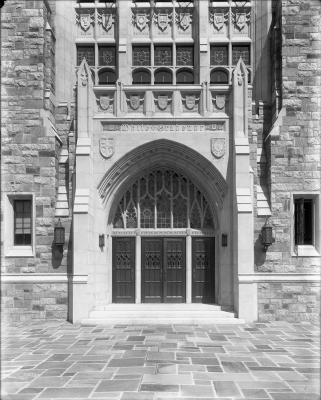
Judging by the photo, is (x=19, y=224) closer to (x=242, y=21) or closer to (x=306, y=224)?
(x=306, y=224)

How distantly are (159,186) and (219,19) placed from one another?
5.50 meters

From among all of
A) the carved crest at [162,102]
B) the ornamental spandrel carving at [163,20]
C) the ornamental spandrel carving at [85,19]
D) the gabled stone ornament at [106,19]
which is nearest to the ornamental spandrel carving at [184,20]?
the ornamental spandrel carving at [163,20]

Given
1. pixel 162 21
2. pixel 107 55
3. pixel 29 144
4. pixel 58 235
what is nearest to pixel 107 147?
pixel 29 144

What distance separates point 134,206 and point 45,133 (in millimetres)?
3225

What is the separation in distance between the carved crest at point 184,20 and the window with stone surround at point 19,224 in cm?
690

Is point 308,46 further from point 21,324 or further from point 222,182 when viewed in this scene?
point 21,324

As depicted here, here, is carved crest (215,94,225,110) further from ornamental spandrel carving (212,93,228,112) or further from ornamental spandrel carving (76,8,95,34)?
ornamental spandrel carving (76,8,95,34)

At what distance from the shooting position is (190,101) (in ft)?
42.9

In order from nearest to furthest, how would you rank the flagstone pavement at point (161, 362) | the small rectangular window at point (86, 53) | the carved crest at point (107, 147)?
the flagstone pavement at point (161, 362) → the carved crest at point (107, 147) → the small rectangular window at point (86, 53)

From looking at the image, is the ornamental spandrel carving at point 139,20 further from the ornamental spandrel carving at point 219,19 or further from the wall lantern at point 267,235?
the wall lantern at point 267,235

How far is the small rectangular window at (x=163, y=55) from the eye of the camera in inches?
579

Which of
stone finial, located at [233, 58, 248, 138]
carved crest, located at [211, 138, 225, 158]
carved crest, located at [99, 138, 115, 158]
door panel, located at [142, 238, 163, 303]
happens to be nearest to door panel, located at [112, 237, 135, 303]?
door panel, located at [142, 238, 163, 303]

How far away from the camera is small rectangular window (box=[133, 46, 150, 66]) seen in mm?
14664

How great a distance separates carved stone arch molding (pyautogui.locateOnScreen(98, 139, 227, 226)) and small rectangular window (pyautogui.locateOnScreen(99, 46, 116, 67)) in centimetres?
342
